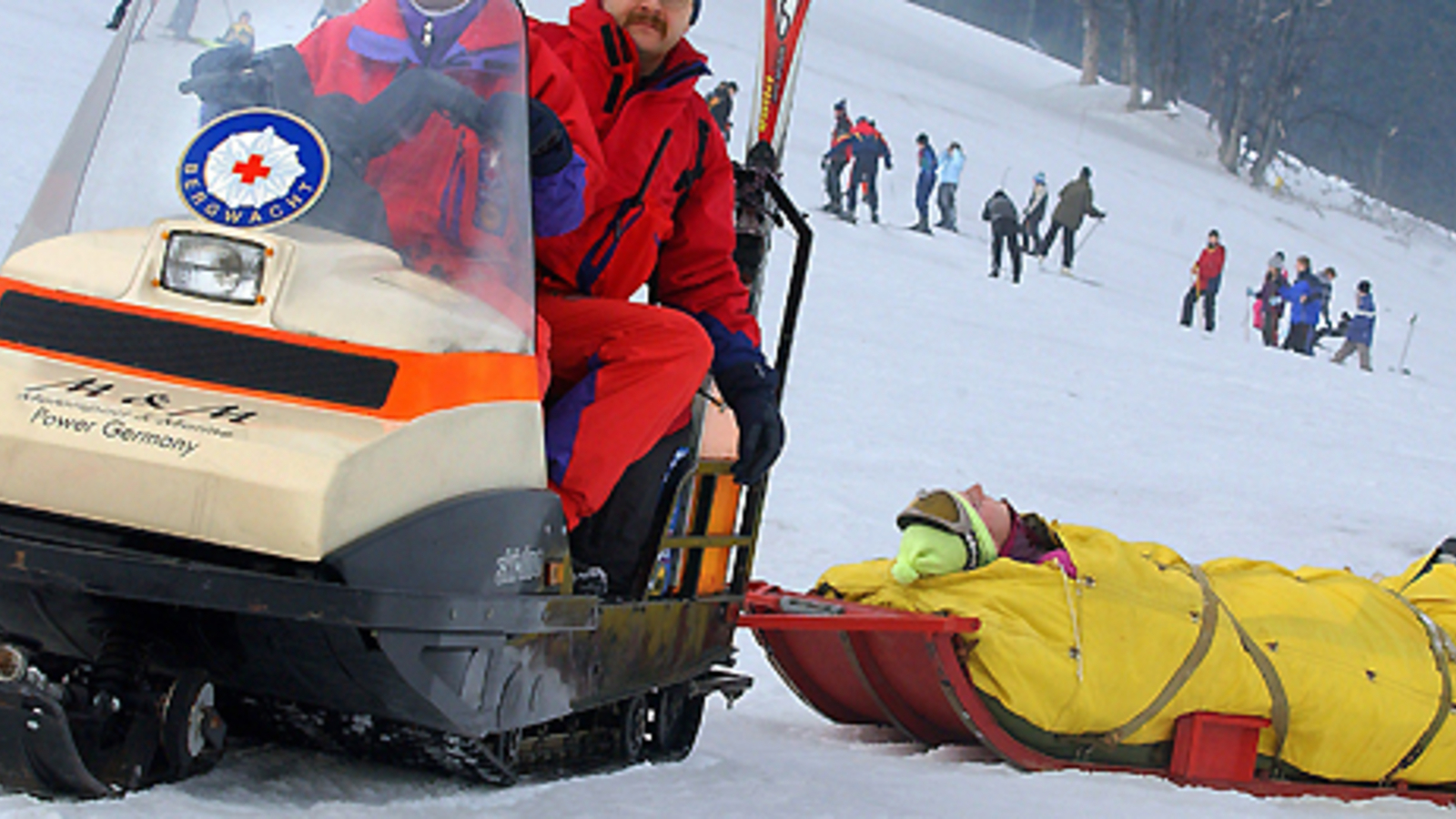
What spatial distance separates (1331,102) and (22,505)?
70389 mm

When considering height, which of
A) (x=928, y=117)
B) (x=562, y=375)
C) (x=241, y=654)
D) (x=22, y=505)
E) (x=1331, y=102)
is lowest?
(x=241, y=654)

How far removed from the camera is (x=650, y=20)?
3.49 meters

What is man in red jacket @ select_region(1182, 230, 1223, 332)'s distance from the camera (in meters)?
22.2

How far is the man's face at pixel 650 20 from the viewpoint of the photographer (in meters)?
3.49

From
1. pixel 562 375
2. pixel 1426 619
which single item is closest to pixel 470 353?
pixel 562 375

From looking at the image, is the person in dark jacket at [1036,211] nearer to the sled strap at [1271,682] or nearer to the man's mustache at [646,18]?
the sled strap at [1271,682]

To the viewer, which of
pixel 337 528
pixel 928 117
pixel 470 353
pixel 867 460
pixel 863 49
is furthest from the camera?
pixel 863 49

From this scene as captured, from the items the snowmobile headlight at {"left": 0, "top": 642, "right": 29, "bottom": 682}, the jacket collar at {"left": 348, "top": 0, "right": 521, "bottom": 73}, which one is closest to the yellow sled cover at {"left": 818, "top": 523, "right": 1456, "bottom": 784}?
the jacket collar at {"left": 348, "top": 0, "right": 521, "bottom": 73}

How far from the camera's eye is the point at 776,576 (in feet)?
24.3

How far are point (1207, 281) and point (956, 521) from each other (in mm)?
18714

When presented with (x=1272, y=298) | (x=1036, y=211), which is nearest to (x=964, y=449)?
(x=1036, y=211)

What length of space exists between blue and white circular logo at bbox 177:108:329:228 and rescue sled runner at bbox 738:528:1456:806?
2.22 m

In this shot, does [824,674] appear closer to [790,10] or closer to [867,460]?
[790,10]

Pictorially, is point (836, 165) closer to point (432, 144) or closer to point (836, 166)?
point (836, 166)
